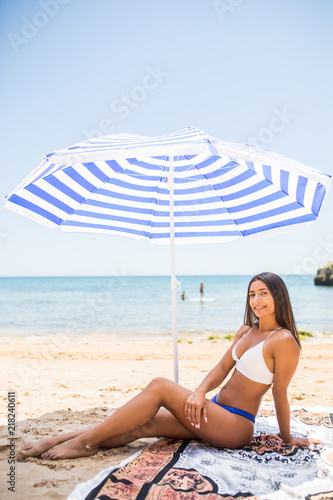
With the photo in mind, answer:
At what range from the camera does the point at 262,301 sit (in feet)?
8.70

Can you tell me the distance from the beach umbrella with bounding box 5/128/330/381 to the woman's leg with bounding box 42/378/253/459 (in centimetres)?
79

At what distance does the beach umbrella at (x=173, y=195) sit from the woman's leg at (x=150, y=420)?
2.59ft

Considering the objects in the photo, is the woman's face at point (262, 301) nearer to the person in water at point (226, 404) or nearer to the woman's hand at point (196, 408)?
the person in water at point (226, 404)

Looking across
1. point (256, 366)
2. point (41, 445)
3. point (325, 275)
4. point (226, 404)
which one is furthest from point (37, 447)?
point (325, 275)

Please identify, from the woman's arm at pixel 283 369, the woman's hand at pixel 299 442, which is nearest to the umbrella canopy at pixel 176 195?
the woman's arm at pixel 283 369

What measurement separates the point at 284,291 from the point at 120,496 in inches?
60.8

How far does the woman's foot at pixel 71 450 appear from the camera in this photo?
242 cm

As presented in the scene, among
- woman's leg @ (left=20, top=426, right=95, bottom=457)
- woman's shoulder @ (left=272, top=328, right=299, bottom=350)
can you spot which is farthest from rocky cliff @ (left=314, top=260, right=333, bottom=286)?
woman's leg @ (left=20, top=426, right=95, bottom=457)

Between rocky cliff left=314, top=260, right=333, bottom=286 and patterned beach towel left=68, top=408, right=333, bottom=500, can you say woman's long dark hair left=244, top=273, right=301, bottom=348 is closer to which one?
patterned beach towel left=68, top=408, right=333, bottom=500

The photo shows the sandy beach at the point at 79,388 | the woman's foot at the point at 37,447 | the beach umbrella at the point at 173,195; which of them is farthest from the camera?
the beach umbrella at the point at 173,195

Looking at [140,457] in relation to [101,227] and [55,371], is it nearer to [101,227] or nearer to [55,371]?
[101,227]

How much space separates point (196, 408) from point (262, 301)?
810 millimetres

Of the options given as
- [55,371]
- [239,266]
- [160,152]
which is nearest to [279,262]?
[239,266]

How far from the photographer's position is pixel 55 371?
5598mm
